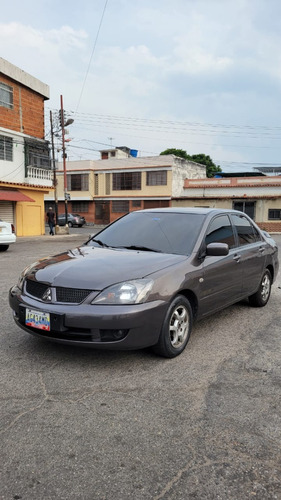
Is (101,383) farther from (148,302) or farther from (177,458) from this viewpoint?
(177,458)

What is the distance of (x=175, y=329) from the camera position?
3588 millimetres

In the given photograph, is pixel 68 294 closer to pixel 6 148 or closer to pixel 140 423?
pixel 140 423

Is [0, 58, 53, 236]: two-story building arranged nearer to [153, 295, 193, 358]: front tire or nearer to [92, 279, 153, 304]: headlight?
[153, 295, 193, 358]: front tire

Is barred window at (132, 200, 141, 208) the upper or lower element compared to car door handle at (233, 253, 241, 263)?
upper

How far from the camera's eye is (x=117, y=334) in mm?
3199

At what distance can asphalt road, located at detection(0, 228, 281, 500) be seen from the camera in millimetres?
1960

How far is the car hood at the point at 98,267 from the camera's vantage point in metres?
3.31

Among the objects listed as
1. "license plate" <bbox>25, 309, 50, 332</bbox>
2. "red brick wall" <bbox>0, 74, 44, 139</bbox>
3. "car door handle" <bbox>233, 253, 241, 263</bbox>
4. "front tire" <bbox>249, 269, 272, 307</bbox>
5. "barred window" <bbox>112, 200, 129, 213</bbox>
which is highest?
"red brick wall" <bbox>0, 74, 44, 139</bbox>

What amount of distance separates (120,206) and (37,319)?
120 feet

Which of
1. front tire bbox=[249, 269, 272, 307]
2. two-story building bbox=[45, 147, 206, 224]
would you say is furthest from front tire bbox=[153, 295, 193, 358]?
two-story building bbox=[45, 147, 206, 224]

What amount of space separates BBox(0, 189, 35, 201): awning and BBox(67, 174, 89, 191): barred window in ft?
64.0

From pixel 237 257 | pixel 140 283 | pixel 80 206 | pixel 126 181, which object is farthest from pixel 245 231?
pixel 80 206

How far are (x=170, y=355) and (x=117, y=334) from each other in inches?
25.3

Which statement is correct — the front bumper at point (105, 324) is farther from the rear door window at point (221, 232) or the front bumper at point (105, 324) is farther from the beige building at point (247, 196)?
the beige building at point (247, 196)
